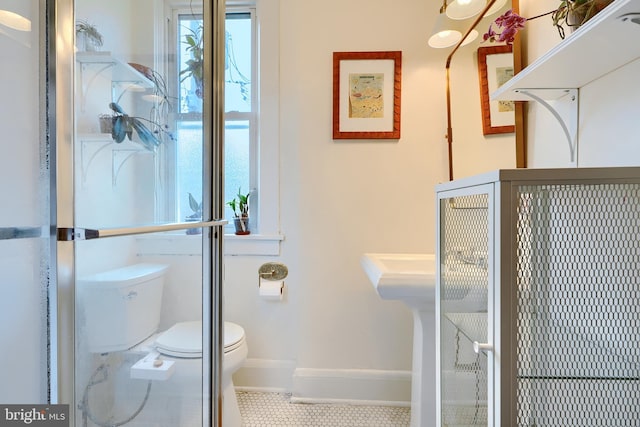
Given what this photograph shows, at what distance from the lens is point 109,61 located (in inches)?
31.2

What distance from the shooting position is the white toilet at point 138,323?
726 mm

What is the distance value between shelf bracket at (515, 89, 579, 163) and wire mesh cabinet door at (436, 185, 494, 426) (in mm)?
421

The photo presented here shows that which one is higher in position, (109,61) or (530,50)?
(530,50)

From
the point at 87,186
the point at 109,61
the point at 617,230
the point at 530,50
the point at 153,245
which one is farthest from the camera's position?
the point at 530,50

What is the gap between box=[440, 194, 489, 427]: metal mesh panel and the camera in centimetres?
66

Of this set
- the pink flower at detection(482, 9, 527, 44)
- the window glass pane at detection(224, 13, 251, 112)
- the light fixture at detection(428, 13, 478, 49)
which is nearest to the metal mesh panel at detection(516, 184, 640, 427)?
the pink flower at detection(482, 9, 527, 44)

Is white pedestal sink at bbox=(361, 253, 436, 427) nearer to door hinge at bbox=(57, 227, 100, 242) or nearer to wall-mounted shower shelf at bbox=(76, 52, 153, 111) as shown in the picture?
door hinge at bbox=(57, 227, 100, 242)

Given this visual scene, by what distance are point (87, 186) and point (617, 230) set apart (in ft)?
3.43

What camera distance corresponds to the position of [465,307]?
765mm

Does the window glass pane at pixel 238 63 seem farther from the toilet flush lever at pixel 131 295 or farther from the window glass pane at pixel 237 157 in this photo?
the toilet flush lever at pixel 131 295

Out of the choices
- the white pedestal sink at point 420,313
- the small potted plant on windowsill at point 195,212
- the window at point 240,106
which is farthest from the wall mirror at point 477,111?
the small potted plant on windowsill at point 195,212

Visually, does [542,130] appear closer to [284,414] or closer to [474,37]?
[474,37]

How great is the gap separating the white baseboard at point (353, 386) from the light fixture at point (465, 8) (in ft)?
5.69

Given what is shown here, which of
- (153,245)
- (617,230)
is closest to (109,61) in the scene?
(153,245)
